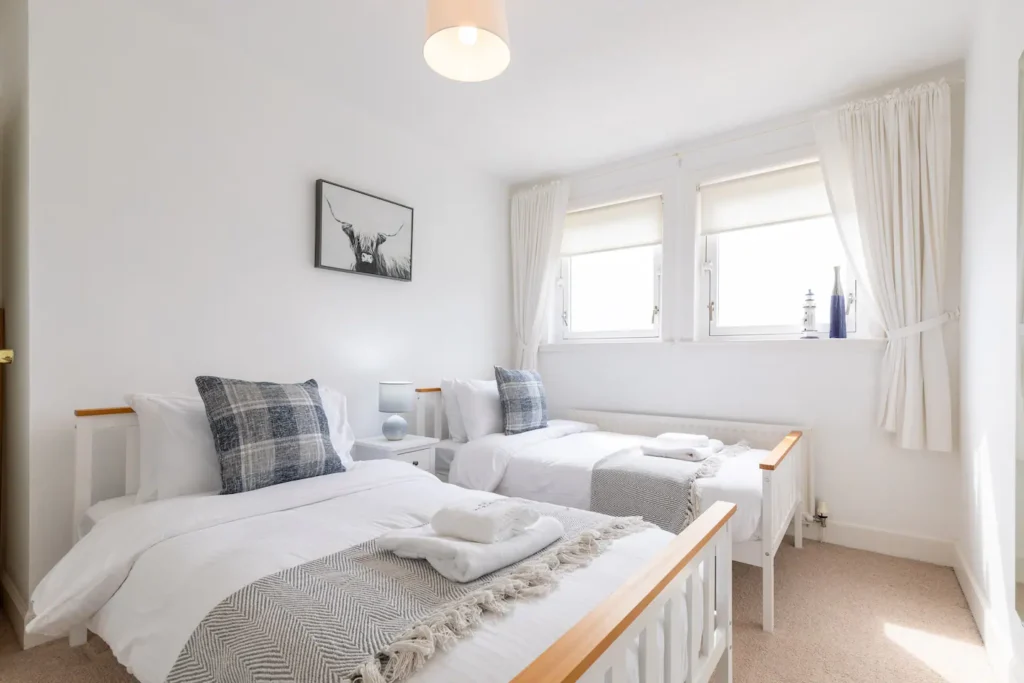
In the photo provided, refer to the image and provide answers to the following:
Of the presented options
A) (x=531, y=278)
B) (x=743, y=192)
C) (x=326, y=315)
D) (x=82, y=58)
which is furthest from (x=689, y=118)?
(x=82, y=58)

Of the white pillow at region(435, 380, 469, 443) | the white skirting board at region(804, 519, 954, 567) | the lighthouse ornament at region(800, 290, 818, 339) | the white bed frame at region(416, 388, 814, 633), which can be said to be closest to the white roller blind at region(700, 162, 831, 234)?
the lighthouse ornament at region(800, 290, 818, 339)

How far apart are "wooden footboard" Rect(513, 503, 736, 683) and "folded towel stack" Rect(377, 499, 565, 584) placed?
1.13ft

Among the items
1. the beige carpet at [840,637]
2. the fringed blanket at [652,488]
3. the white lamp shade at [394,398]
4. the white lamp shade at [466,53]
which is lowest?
the beige carpet at [840,637]

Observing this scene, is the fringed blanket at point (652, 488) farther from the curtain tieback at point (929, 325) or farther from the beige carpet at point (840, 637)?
the curtain tieback at point (929, 325)

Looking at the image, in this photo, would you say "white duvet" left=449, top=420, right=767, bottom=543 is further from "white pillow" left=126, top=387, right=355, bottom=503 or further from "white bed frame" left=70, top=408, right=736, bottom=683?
"white pillow" left=126, top=387, right=355, bottom=503

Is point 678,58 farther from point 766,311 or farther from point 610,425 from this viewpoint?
point 610,425

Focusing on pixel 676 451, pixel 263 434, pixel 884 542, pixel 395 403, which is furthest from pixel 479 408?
pixel 884 542

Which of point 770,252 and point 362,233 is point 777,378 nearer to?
point 770,252

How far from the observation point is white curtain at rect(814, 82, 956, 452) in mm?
2520

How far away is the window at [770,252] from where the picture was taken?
9.86ft

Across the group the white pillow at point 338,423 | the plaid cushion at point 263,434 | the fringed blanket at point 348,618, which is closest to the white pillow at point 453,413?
the white pillow at point 338,423

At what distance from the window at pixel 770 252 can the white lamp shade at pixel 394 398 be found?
6.71 ft

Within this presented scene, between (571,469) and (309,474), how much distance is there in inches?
47.9

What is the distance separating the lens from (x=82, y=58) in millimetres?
2014
